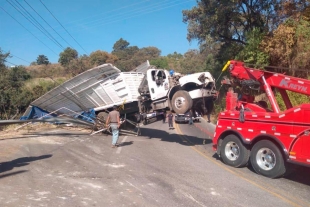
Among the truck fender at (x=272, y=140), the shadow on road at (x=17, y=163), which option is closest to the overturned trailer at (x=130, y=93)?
the truck fender at (x=272, y=140)

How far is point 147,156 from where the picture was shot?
33.3 ft

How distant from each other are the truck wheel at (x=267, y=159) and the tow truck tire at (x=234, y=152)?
0.30 meters

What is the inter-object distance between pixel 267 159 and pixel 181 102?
15.6 ft

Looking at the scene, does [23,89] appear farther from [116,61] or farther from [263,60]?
[116,61]

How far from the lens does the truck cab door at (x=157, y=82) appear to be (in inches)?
520

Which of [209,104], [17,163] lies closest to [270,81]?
[209,104]

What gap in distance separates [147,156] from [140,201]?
448cm

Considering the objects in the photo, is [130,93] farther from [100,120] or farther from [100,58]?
[100,58]

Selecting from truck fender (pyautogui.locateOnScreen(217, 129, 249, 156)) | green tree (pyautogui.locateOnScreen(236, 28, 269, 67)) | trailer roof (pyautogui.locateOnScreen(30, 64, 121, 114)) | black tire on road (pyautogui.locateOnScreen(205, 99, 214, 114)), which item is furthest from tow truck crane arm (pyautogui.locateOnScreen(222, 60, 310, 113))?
green tree (pyautogui.locateOnScreen(236, 28, 269, 67))

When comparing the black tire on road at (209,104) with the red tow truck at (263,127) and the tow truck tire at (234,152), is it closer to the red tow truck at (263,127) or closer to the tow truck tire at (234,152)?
the red tow truck at (263,127)

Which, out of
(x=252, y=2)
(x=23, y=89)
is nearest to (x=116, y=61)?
(x=23, y=89)

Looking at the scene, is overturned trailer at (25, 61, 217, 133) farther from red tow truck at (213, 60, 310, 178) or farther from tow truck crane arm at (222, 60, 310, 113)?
tow truck crane arm at (222, 60, 310, 113)

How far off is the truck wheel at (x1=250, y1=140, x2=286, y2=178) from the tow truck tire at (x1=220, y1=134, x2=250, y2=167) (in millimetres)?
301

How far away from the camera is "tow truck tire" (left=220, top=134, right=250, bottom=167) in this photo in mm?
8594
